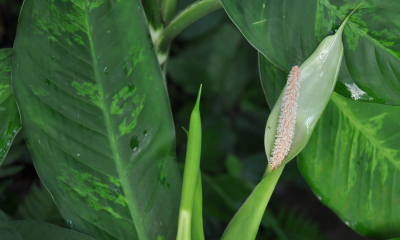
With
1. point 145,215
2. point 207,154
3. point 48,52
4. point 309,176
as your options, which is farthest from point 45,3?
point 207,154

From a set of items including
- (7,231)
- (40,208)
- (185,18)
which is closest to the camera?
(7,231)

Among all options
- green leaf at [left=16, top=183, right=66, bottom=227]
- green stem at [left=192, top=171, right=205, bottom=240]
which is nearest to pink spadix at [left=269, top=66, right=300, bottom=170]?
green stem at [left=192, top=171, right=205, bottom=240]

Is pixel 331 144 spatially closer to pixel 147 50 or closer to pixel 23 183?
pixel 147 50

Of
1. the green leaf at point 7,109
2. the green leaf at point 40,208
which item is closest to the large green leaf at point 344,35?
the green leaf at point 7,109

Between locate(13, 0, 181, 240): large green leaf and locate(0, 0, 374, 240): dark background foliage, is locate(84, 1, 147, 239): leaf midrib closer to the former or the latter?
locate(13, 0, 181, 240): large green leaf

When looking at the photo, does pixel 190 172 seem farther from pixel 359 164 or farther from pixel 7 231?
pixel 359 164

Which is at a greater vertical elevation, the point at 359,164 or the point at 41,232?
the point at 41,232

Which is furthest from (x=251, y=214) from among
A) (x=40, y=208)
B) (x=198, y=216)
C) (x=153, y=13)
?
(x=40, y=208)
